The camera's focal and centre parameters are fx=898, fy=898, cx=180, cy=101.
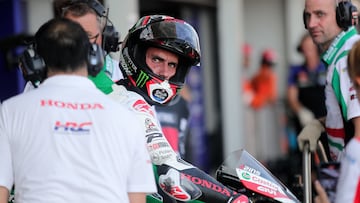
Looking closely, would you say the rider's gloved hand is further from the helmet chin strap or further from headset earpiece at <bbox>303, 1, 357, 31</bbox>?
the helmet chin strap

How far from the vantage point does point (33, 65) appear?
4.21 m

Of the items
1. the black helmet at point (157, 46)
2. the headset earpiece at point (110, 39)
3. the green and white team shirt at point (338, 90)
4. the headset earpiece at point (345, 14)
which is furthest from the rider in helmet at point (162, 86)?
the headset earpiece at point (345, 14)

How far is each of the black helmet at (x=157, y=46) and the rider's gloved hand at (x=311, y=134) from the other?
94cm

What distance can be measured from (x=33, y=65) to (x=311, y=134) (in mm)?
1869

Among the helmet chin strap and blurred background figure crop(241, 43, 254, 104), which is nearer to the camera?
the helmet chin strap

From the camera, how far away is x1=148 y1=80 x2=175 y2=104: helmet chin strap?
4.51 m

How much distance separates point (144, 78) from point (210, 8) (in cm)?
878

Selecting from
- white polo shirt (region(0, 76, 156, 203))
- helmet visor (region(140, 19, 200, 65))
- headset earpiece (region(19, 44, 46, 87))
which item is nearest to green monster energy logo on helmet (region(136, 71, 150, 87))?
helmet visor (region(140, 19, 200, 65))

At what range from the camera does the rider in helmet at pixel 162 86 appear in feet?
13.1

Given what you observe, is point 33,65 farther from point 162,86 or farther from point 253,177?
point 253,177

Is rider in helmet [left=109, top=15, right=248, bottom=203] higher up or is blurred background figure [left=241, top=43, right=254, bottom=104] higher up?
rider in helmet [left=109, top=15, right=248, bottom=203]

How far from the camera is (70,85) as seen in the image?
3697mm

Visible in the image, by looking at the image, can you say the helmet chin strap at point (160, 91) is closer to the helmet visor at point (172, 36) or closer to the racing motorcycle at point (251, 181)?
the helmet visor at point (172, 36)

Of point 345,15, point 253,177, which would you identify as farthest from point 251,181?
point 345,15
